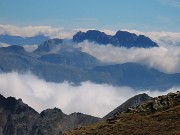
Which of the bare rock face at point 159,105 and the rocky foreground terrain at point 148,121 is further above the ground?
the bare rock face at point 159,105

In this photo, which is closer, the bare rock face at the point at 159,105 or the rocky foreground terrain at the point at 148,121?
the rocky foreground terrain at the point at 148,121

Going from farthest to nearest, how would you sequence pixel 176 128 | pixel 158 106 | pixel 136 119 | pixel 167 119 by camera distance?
1. pixel 158 106
2. pixel 136 119
3. pixel 167 119
4. pixel 176 128

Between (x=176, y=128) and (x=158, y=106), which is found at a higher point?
(x=158, y=106)

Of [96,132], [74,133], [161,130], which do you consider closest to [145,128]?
[161,130]

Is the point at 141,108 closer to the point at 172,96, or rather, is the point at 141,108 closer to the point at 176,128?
the point at 172,96

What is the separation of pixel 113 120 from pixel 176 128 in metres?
18.2

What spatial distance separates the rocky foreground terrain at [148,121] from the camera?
6550 centimetres

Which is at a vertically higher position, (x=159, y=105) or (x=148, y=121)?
(x=159, y=105)

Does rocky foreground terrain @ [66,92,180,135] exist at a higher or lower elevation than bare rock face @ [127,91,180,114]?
lower

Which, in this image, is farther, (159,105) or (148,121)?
(159,105)

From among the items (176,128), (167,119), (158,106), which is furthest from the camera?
(158,106)

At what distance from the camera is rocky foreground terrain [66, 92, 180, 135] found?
6550 cm

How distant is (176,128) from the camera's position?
208ft

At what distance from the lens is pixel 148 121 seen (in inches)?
2778
